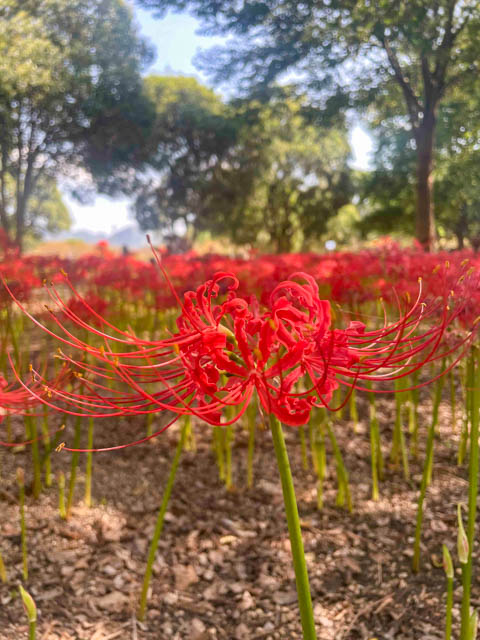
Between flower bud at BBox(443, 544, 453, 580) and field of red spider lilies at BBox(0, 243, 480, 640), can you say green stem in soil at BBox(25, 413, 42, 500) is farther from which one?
flower bud at BBox(443, 544, 453, 580)

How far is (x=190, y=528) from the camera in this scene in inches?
76.0

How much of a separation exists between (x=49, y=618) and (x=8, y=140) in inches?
210

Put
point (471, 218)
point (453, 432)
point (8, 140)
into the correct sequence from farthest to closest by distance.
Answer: point (471, 218)
point (8, 140)
point (453, 432)

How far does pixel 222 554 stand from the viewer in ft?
5.90

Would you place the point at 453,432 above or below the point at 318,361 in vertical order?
below

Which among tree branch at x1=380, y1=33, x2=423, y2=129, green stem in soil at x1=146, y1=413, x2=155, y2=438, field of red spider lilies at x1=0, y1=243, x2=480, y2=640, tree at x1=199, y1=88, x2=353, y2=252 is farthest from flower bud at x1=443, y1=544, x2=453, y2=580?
tree at x1=199, y1=88, x2=353, y2=252

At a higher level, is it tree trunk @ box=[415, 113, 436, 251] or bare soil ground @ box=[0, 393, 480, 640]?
tree trunk @ box=[415, 113, 436, 251]

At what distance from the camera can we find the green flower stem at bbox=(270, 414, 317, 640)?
1.92ft

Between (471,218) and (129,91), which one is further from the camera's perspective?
(471,218)

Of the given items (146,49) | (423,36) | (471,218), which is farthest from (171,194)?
(423,36)

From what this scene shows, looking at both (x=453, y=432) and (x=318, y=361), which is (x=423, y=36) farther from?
(x=318, y=361)

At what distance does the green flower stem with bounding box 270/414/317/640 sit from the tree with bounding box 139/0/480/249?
21.2 feet

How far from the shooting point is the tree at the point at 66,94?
16.5 feet

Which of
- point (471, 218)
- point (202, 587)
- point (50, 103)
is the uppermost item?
point (50, 103)
